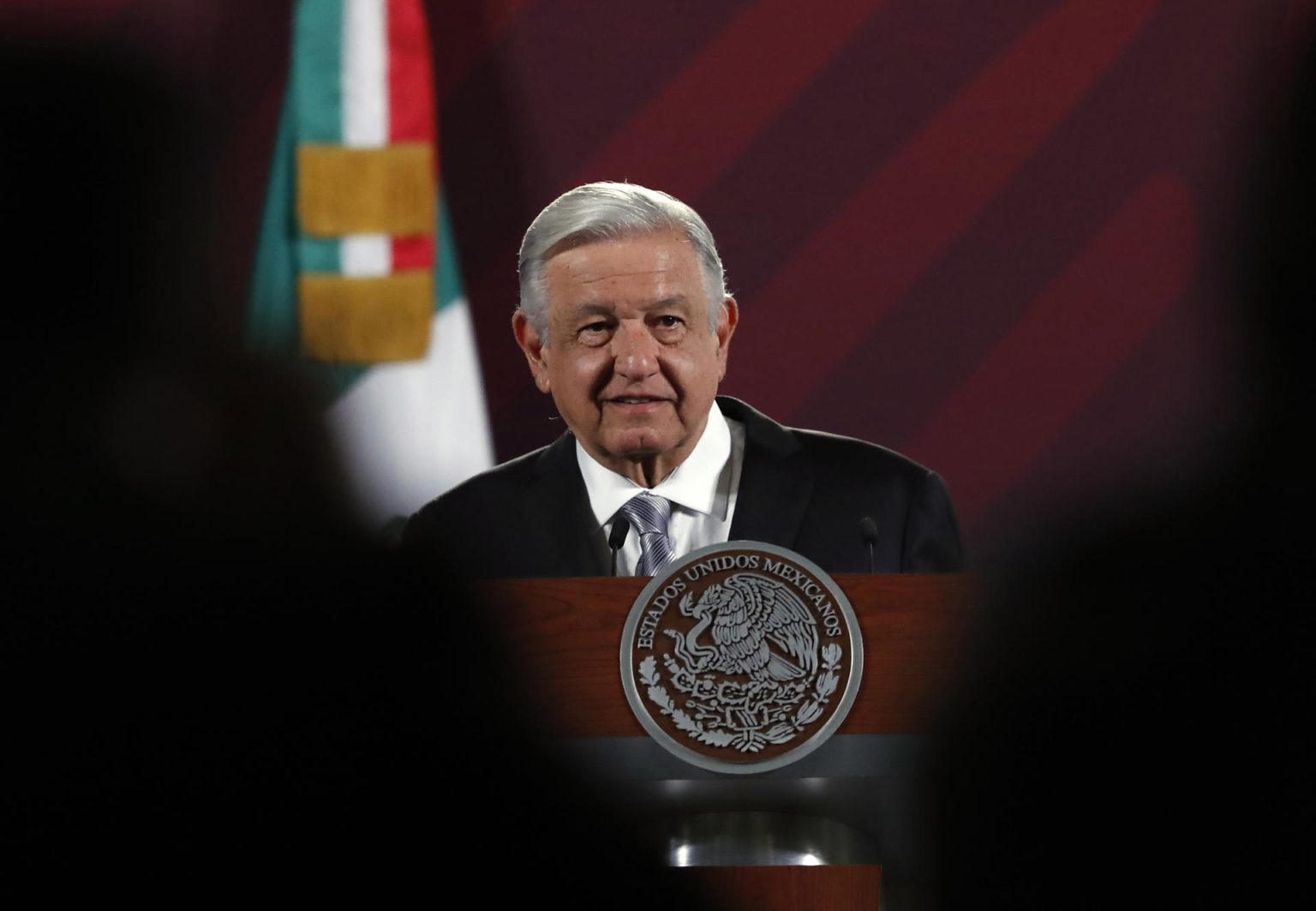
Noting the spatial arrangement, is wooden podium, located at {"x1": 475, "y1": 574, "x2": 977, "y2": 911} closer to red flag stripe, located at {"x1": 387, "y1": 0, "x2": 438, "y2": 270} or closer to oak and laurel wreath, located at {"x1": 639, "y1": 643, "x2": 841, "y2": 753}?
oak and laurel wreath, located at {"x1": 639, "y1": 643, "x2": 841, "y2": 753}

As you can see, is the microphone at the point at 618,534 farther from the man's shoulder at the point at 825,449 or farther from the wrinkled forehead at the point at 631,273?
the wrinkled forehead at the point at 631,273

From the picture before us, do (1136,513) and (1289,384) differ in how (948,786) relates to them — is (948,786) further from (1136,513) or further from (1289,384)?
(1289,384)

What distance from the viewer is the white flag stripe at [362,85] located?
3.66m

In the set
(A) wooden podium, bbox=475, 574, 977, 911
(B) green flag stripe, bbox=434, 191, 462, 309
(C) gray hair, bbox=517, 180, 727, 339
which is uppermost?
(B) green flag stripe, bbox=434, 191, 462, 309

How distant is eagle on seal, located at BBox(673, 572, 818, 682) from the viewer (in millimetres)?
2773

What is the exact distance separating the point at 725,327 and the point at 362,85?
102cm

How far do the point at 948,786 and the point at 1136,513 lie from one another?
0.81 metres

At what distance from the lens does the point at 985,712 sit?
2.84 meters

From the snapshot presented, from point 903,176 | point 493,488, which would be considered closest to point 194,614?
point 493,488

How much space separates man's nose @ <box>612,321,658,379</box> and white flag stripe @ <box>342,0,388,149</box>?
0.84 metres

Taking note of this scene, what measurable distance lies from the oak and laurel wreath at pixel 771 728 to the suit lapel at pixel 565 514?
47 centimetres

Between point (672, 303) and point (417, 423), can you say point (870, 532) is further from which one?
point (417, 423)

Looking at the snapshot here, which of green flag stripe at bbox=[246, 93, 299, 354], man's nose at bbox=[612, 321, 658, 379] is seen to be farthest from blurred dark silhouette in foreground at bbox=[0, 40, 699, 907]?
man's nose at bbox=[612, 321, 658, 379]

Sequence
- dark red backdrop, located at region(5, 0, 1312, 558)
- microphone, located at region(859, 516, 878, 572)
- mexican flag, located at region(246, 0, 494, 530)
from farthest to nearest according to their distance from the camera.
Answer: mexican flag, located at region(246, 0, 494, 530), dark red backdrop, located at region(5, 0, 1312, 558), microphone, located at region(859, 516, 878, 572)
